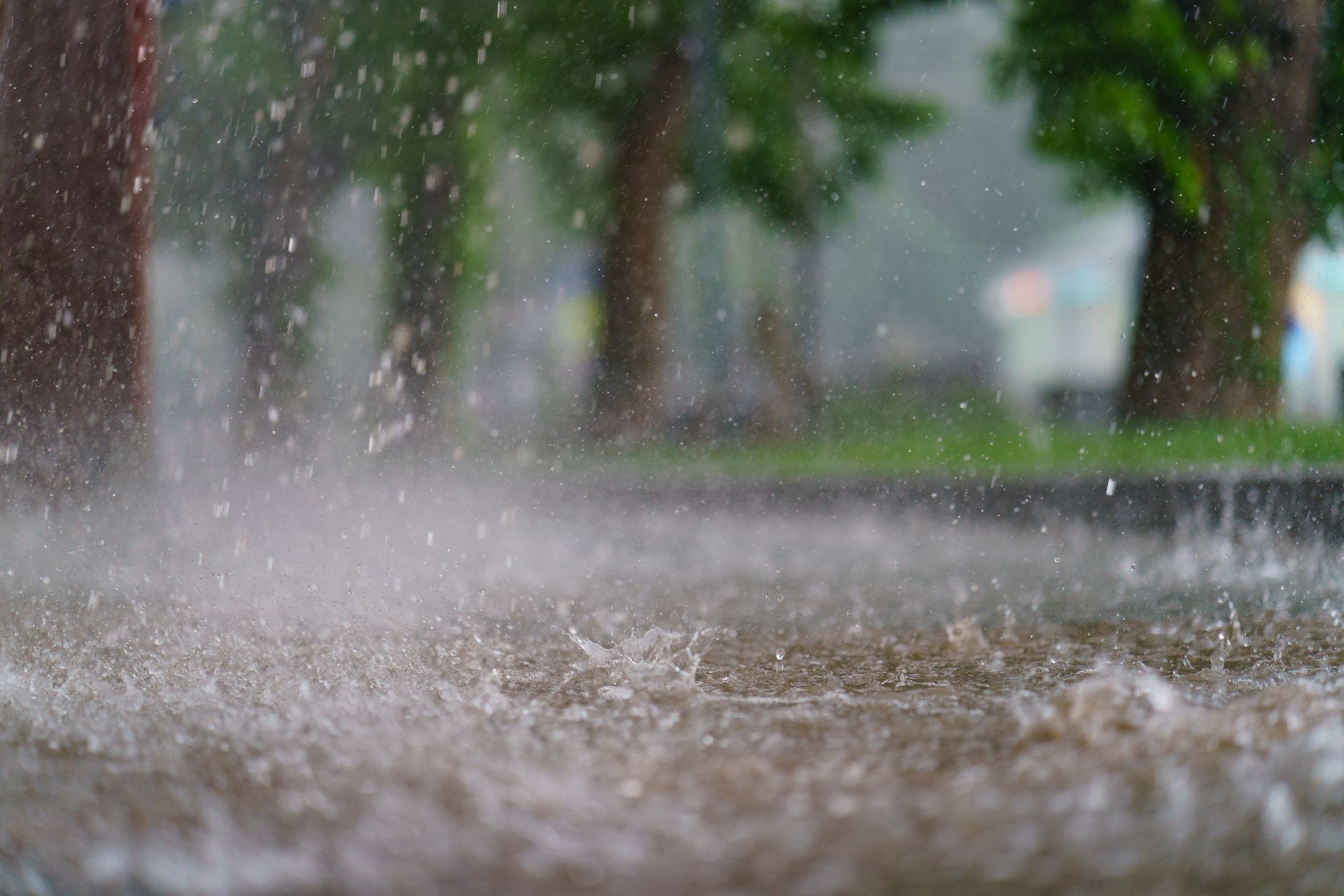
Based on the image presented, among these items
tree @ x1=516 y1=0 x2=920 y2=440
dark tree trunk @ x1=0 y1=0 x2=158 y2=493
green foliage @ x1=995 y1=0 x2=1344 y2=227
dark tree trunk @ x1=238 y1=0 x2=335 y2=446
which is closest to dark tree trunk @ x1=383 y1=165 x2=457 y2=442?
dark tree trunk @ x1=238 y1=0 x2=335 y2=446

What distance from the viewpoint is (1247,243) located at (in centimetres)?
950

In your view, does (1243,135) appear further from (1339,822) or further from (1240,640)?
(1339,822)

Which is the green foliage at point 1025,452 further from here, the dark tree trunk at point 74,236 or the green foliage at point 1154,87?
the dark tree trunk at point 74,236

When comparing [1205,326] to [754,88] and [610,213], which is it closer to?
[610,213]

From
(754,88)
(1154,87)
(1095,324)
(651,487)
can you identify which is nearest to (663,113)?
(754,88)

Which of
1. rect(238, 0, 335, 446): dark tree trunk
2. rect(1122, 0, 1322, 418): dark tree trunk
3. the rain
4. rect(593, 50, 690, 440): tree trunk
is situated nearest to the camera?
the rain

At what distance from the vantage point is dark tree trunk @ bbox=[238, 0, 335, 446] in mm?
12945

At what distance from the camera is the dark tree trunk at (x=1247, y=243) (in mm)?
9367

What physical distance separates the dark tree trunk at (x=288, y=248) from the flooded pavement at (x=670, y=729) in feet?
26.9

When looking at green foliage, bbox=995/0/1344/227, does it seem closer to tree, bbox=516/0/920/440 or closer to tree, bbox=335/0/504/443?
tree, bbox=516/0/920/440

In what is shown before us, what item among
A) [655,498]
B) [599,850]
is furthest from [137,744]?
[655,498]

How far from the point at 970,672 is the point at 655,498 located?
4632mm

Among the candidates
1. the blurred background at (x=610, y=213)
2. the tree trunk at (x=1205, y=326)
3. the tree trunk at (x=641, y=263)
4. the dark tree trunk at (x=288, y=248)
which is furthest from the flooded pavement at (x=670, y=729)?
the dark tree trunk at (x=288, y=248)

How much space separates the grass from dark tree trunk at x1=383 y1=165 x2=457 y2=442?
12.3ft
